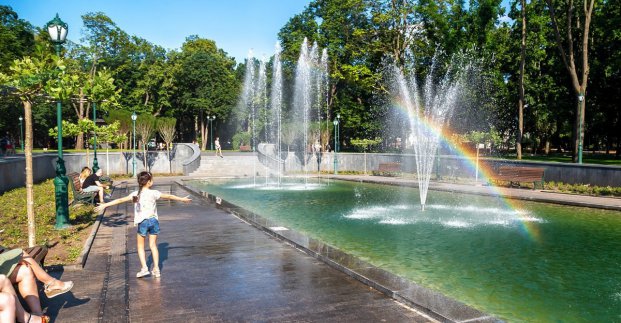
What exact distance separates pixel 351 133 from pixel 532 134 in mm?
25358

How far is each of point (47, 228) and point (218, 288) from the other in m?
6.58

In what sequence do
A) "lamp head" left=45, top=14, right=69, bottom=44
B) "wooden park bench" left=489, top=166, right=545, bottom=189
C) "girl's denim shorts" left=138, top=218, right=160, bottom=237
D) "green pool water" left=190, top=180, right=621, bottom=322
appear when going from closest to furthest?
"green pool water" left=190, top=180, right=621, bottom=322 < "girl's denim shorts" left=138, top=218, right=160, bottom=237 < "lamp head" left=45, top=14, right=69, bottom=44 < "wooden park bench" left=489, top=166, right=545, bottom=189

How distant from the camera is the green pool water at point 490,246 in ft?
21.2

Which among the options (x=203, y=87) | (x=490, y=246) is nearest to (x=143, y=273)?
(x=490, y=246)

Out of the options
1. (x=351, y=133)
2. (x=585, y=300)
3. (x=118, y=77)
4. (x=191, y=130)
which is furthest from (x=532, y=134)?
(x=585, y=300)

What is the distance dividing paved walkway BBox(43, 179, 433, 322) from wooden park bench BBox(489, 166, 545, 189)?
15481 mm

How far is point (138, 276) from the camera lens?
688 cm

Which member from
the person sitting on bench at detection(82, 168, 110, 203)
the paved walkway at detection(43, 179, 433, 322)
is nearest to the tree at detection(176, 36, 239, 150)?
the person sitting on bench at detection(82, 168, 110, 203)

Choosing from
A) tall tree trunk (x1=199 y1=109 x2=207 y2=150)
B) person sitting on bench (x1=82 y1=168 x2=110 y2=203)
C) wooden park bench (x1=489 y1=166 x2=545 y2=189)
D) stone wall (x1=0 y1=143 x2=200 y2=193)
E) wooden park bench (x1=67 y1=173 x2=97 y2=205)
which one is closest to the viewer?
wooden park bench (x1=67 y1=173 x2=97 y2=205)

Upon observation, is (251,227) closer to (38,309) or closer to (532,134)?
(38,309)

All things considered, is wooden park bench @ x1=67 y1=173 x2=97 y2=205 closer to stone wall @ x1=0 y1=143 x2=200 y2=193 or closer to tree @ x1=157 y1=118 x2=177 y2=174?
stone wall @ x1=0 y1=143 x2=200 y2=193

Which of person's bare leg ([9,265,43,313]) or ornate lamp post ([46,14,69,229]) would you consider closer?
person's bare leg ([9,265,43,313])

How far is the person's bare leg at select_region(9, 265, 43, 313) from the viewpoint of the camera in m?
4.86

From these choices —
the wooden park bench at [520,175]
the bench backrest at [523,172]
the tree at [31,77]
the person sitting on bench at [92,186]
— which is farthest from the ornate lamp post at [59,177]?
the bench backrest at [523,172]
